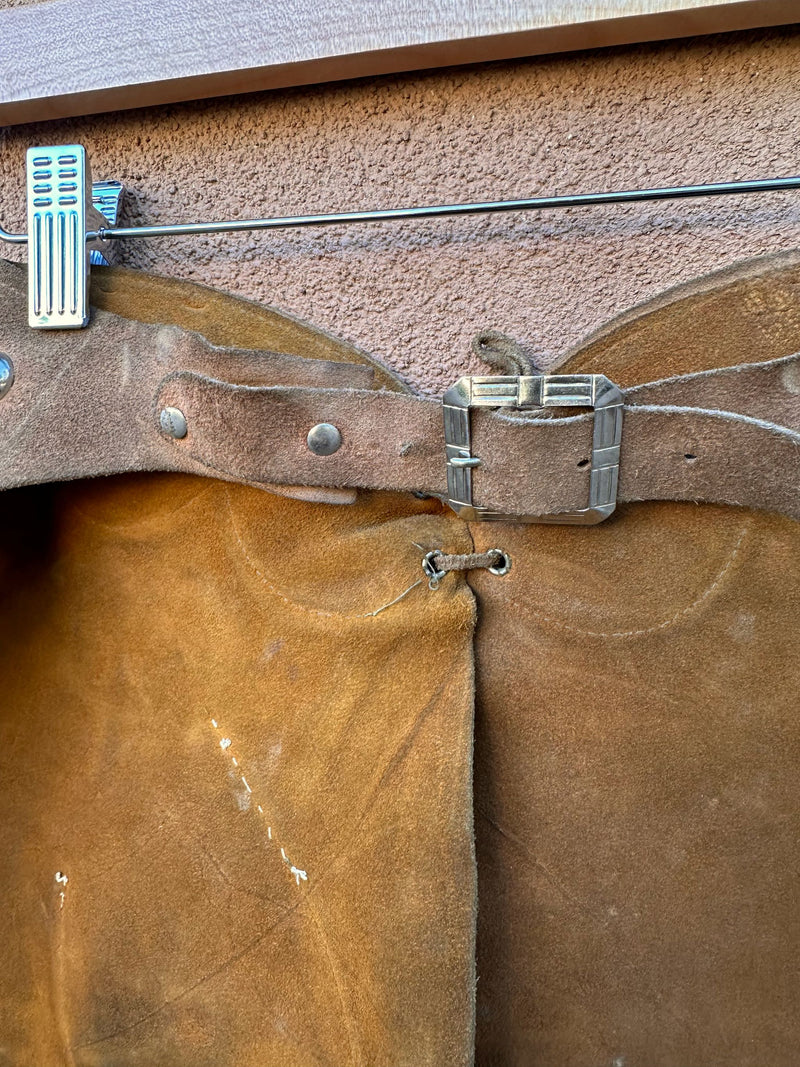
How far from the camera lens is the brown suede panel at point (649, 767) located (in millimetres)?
531

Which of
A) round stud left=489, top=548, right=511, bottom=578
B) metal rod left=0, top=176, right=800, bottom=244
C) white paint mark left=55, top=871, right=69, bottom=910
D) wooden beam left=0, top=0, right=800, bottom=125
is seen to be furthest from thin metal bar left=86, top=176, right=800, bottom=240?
white paint mark left=55, top=871, right=69, bottom=910

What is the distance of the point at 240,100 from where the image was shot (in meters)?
0.66

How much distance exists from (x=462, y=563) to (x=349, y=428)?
119 mm

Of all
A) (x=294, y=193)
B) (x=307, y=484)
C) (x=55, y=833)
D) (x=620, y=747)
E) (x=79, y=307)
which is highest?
(x=294, y=193)

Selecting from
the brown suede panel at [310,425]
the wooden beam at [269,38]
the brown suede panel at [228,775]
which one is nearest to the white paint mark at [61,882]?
the brown suede panel at [228,775]

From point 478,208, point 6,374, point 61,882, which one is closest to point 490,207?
point 478,208

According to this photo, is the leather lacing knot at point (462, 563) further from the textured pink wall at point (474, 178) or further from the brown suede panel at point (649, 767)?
the textured pink wall at point (474, 178)

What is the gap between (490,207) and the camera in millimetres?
548

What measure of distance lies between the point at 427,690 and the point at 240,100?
0.49 metres

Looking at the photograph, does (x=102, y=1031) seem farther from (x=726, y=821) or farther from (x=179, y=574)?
(x=726, y=821)

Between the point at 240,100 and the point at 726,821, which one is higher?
the point at 240,100

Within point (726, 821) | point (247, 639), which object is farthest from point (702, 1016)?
point (247, 639)

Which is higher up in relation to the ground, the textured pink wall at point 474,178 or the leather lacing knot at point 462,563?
the textured pink wall at point 474,178

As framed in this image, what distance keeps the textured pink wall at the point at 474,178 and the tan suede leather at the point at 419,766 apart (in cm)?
8
